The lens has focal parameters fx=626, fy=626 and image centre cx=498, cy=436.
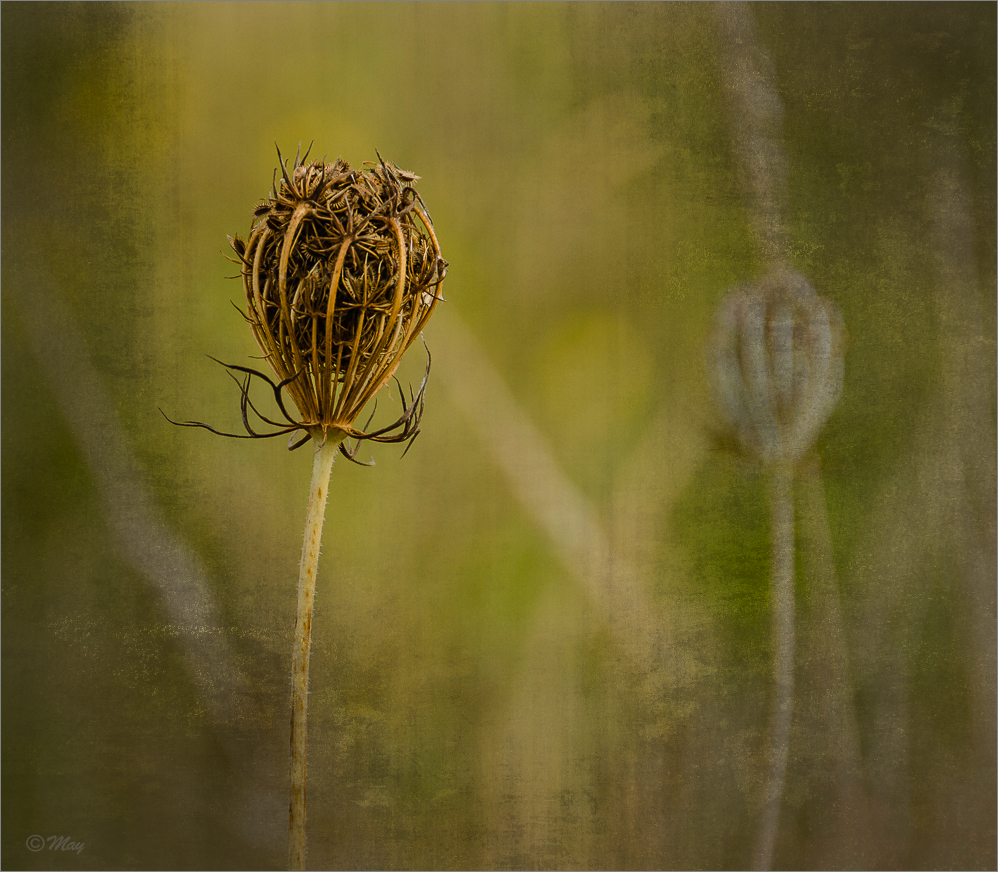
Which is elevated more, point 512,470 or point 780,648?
point 512,470

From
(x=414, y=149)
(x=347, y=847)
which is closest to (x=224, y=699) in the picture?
(x=347, y=847)

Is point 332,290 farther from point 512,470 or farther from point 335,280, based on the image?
point 512,470

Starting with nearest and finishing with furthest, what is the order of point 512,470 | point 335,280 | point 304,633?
point 335,280, point 304,633, point 512,470

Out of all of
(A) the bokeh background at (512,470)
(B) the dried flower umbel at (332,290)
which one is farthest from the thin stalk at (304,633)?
(A) the bokeh background at (512,470)

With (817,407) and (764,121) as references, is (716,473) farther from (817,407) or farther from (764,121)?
(764,121)

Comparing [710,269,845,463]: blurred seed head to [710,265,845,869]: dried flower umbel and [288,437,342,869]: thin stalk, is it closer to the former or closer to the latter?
[710,265,845,869]: dried flower umbel

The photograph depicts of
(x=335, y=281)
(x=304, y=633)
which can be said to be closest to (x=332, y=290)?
(x=335, y=281)
